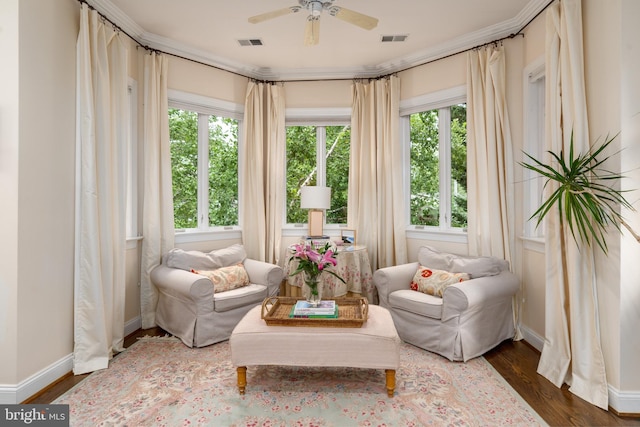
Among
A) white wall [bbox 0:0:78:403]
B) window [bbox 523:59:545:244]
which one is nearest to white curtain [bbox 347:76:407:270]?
window [bbox 523:59:545:244]

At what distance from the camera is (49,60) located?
8.12ft

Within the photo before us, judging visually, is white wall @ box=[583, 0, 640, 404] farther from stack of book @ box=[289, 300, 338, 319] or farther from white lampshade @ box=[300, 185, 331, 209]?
white lampshade @ box=[300, 185, 331, 209]

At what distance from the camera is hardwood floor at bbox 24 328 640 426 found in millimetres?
2088

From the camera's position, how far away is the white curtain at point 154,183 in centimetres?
360

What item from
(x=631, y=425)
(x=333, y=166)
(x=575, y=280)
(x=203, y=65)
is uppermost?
(x=203, y=65)

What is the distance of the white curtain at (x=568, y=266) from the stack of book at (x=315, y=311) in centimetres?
157

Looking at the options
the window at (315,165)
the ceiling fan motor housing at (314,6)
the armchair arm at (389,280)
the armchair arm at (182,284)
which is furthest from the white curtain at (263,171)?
the ceiling fan motor housing at (314,6)

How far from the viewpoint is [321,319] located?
240cm

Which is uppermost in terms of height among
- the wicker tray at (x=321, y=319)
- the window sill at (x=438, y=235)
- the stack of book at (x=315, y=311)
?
the window sill at (x=438, y=235)

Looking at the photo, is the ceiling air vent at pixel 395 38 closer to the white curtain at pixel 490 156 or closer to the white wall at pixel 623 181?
the white curtain at pixel 490 156

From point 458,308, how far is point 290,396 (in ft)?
4.69

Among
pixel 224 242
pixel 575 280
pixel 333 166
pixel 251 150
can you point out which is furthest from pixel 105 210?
pixel 575 280

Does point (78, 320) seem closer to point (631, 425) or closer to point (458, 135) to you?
point (631, 425)

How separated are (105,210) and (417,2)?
10.1 ft
